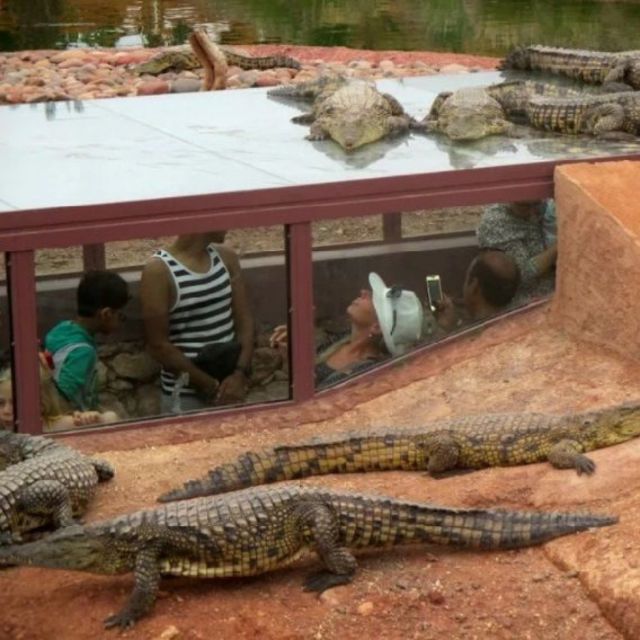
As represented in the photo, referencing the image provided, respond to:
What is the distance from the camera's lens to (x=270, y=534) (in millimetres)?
6195

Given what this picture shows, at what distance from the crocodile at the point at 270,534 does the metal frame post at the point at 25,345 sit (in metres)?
1.49

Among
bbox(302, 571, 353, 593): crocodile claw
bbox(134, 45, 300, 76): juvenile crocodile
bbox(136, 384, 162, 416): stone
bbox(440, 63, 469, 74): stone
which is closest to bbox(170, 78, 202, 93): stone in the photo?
bbox(134, 45, 300, 76): juvenile crocodile

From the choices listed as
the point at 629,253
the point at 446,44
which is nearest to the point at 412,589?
the point at 629,253

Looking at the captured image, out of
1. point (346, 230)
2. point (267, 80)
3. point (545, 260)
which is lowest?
point (267, 80)

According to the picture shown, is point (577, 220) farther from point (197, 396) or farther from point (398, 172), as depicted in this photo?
point (197, 396)

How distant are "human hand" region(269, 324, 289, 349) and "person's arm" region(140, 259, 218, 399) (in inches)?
14.4

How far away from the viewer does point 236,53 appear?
67.7 feet

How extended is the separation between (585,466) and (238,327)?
6.53 ft

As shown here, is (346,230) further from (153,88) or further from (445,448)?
(153,88)

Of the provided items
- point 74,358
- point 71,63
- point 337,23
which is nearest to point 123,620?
point 74,358

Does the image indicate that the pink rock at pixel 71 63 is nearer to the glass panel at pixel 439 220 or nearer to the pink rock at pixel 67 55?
the pink rock at pixel 67 55

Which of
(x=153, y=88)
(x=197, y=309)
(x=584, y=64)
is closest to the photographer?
(x=197, y=309)

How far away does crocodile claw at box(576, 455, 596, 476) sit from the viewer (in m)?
6.72

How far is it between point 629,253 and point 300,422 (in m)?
1.75
